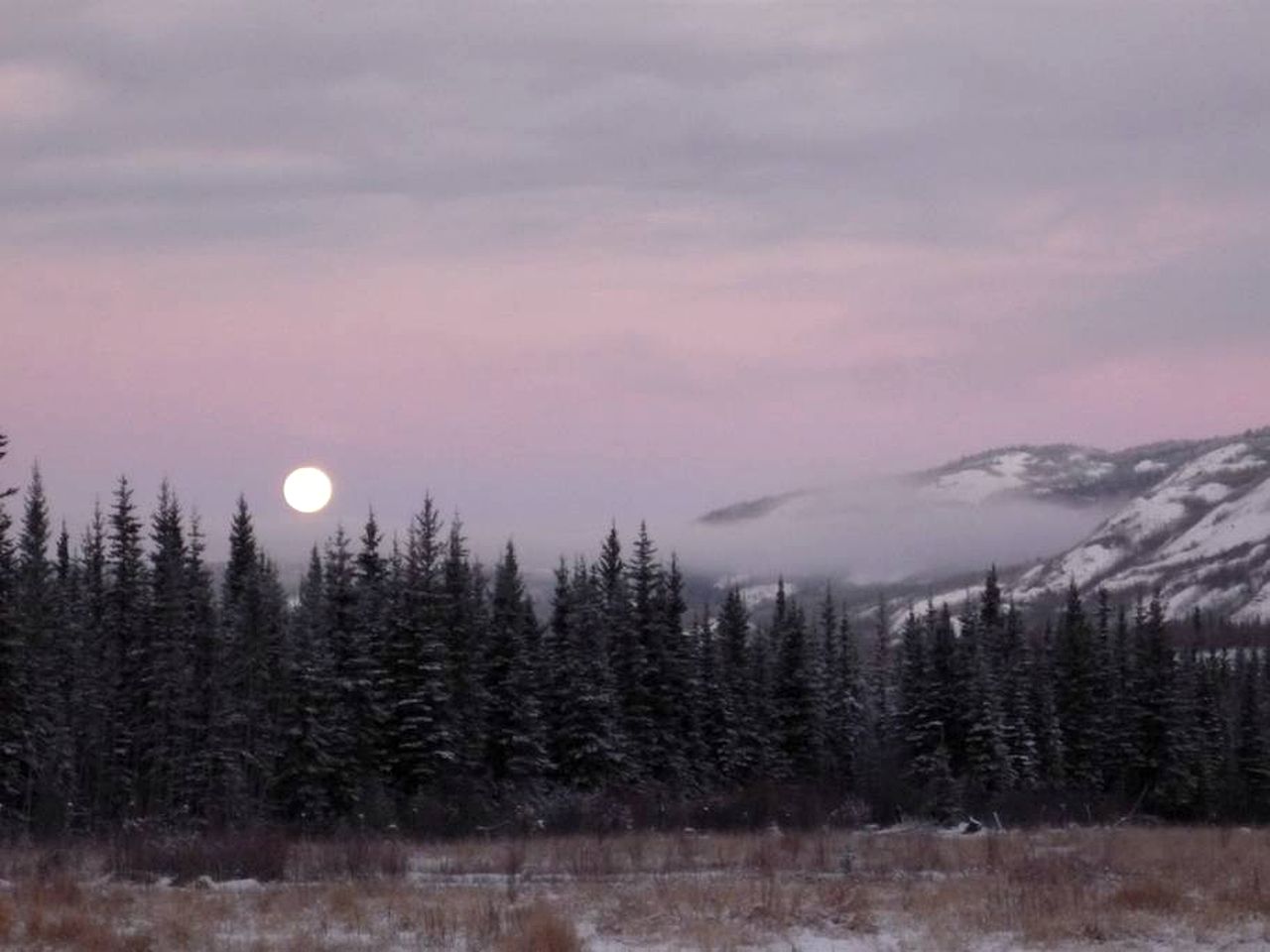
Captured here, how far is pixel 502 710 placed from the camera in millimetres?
57219

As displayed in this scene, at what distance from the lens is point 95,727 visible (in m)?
56.9

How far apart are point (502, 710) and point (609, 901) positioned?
3783cm

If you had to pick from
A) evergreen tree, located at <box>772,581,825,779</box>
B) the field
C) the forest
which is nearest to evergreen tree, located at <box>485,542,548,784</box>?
the forest

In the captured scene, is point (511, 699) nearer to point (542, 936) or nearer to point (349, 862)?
point (349, 862)

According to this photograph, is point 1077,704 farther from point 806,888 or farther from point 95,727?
point 806,888

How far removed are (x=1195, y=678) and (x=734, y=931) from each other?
79229 mm

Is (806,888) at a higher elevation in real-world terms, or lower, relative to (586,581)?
lower

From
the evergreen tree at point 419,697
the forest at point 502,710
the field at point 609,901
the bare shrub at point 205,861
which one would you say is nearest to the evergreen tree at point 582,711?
the forest at point 502,710

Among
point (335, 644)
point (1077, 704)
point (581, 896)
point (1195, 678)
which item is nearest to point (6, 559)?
point (335, 644)

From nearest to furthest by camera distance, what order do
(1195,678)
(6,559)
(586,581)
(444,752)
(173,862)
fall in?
(173,862), (6,559), (444,752), (586,581), (1195,678)

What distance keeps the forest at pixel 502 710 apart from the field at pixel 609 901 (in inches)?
545

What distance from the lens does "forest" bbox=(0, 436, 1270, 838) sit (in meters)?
Answer: 49.6

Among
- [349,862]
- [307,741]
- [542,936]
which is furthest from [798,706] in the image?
[542,936]

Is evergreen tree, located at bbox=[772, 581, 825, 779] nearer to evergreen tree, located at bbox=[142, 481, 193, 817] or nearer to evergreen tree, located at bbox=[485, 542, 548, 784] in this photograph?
evergreen tree, located at bbox=[485, 542, 548, 784]
